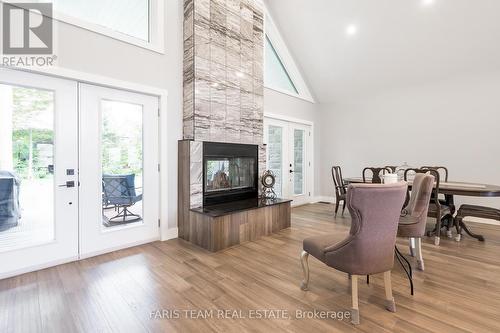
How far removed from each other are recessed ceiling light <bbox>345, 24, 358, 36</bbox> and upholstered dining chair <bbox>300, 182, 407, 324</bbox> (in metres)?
4.21

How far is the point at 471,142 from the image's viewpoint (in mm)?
4738

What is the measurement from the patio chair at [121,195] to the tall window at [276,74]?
11.6 feet

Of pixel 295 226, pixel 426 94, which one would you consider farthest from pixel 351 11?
pixel 295 226

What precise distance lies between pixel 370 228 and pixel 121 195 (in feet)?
10.1

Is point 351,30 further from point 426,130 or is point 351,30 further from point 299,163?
point 299,163

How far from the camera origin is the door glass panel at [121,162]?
318 centimetres

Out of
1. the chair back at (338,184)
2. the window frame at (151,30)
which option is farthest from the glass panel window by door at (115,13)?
the chair back at (338,184)

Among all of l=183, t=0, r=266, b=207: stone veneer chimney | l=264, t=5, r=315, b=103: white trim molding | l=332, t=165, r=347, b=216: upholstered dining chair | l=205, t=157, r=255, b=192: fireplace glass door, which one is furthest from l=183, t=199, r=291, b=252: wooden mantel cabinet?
l=264, t=5, r=315, b=103: white trim molding

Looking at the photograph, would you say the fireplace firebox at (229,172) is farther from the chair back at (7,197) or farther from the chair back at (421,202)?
the chair back at (421,202)

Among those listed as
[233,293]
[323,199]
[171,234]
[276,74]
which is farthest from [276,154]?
[233,293]

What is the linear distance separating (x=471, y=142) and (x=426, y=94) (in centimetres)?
129

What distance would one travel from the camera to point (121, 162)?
3.31 meters

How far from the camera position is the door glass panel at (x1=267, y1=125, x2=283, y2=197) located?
564 cm

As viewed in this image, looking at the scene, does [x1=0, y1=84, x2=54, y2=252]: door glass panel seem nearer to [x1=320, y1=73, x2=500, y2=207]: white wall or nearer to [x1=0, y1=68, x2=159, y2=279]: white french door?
[x1=0, y1=68, x2=159, y2=279]: white french door
